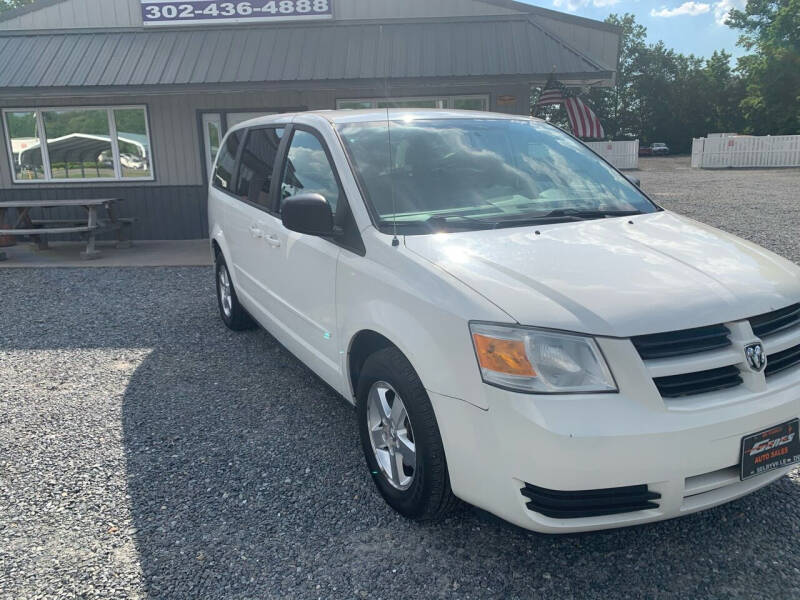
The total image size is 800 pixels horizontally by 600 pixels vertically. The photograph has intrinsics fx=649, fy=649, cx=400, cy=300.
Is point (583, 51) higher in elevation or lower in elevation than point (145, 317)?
higher

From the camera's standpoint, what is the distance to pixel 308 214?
121 inches

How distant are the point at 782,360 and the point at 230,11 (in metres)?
10.8

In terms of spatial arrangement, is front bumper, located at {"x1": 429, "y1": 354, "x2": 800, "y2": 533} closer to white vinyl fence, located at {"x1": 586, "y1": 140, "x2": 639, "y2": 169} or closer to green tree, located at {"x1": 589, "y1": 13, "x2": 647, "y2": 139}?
white vinyl fence, located at {"x1": 586, "y1": 140, "x2": 639, "y2": 169}

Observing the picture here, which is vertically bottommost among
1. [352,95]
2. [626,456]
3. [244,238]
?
[626,456]

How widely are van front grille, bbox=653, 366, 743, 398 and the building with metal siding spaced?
7.97 meters

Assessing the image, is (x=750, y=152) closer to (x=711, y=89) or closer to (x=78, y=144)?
(x=78, y=144)

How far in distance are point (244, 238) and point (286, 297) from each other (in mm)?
1011

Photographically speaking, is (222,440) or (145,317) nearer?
(222,440)

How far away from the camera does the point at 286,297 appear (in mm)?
3988

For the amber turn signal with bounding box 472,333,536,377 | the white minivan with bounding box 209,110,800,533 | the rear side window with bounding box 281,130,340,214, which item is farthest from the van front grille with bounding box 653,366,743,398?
the rear side window with bounding box 281,130,340,214

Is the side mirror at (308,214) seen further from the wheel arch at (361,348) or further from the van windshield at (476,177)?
the wheel arch at (361,348)

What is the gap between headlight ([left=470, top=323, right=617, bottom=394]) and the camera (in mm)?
2236

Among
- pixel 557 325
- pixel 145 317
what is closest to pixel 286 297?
pixel 557 325

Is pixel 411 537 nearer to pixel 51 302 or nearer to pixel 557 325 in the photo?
pixel 557 325
